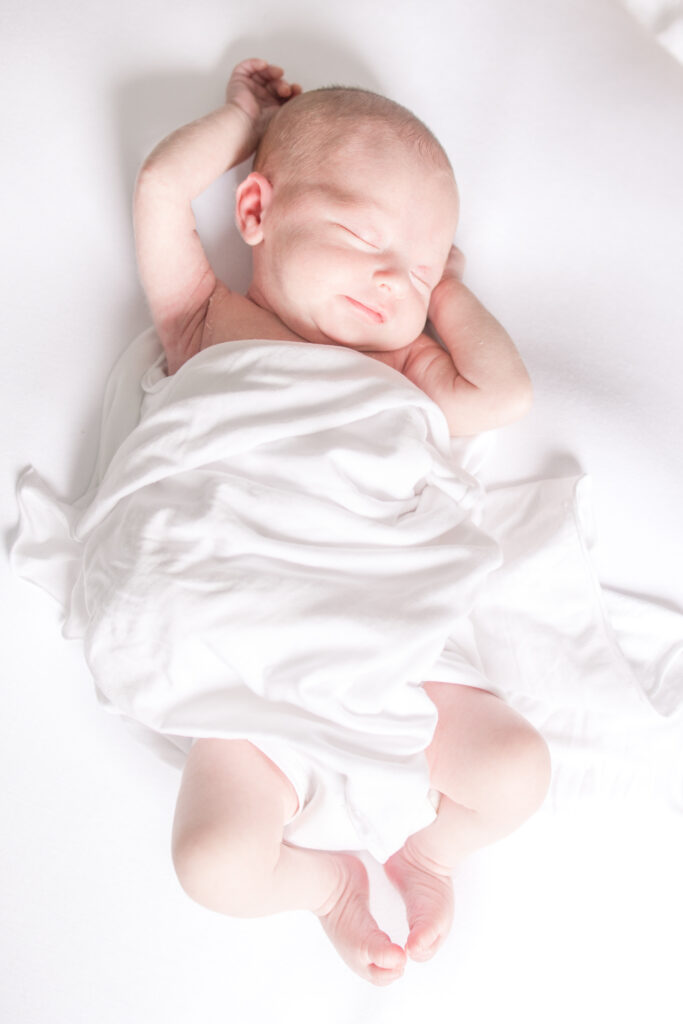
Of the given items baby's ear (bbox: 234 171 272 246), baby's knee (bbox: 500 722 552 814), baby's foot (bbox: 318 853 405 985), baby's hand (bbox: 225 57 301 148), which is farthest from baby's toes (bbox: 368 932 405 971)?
baby's hand (bbox: 225 57 301 148)

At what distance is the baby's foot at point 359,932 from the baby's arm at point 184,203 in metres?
0.78

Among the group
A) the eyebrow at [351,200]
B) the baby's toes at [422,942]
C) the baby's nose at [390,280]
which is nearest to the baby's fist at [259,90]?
the eyebrow at [351,200]

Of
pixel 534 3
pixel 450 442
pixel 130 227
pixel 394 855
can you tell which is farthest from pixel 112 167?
pixel 394 855

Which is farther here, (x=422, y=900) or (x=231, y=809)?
(x=422, y=900)

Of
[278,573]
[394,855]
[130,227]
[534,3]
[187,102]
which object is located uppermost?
[534,3]

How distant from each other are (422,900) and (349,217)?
3.09 ft

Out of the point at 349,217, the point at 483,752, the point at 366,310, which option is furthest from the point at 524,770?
the point at 349,217

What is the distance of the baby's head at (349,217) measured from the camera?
1281 millimetres

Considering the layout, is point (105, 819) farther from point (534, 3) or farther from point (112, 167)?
point (534, 3)

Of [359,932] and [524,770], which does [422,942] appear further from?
[524,770]

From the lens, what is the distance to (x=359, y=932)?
125 cm

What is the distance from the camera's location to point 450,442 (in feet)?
4.68

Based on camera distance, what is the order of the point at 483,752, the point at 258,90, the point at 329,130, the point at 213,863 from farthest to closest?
1. the point at 258,90
2. the point at 329,130
3. the point at 483,752
4. the point at 213,863

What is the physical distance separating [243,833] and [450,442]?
25.4 inches
